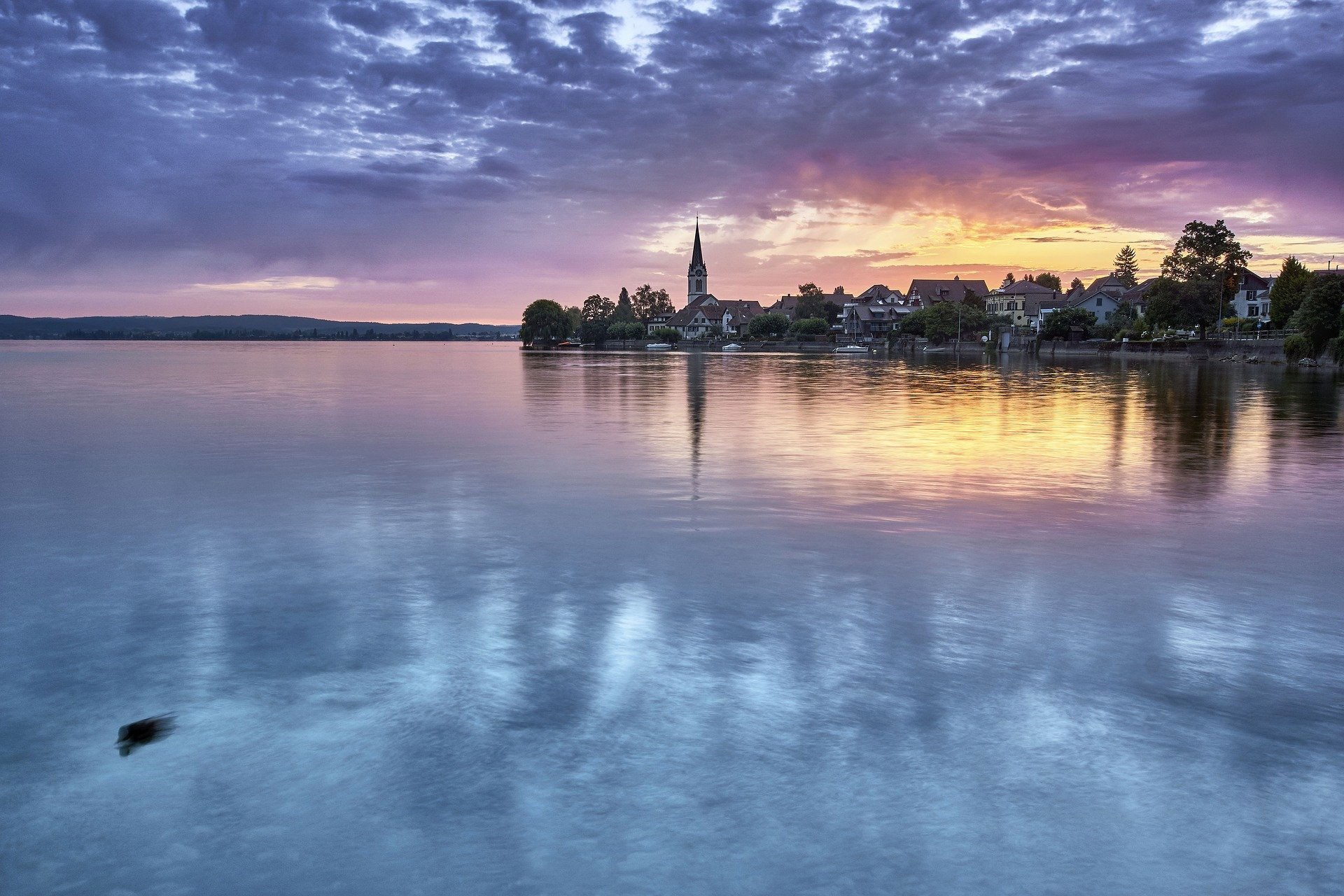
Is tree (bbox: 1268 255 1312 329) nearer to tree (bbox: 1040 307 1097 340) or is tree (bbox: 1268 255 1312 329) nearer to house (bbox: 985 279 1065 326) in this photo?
tree (bbox: 1040 307 1097 340)

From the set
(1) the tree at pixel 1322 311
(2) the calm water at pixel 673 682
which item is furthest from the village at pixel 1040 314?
(2) the calm water at pixel 673 682

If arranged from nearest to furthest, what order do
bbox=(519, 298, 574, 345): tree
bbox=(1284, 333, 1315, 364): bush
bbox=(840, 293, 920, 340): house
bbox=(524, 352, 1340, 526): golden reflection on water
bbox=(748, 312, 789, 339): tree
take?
bbox=(524, 352, 1340, 526): golden reflection on water → bbox=(1284, 333, 1315, 364): bush → bbox=(748, 312, 789, 339): tree → bbox=(840, 293, 920, 340): house → bbox=(519, 298, 574, 345): tree

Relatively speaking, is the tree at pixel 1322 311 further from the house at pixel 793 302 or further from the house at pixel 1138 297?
the house at pixel 793 302

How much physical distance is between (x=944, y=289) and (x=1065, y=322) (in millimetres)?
62929

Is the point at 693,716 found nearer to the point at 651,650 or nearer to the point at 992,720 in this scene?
the point at 651,650

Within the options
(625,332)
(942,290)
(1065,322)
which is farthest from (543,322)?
(1065,322)

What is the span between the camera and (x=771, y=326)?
529 feet

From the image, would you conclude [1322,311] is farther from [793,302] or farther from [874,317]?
[793,302]

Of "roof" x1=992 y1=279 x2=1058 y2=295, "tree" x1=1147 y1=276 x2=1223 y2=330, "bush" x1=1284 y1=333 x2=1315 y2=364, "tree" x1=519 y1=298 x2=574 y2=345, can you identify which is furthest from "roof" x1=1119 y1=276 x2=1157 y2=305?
"tree" x1=519 y1=298 x2=574 y2=345

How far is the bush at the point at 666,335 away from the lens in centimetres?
17062

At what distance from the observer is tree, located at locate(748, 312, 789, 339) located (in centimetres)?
16112

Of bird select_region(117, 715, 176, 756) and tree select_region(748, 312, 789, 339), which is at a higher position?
tree select_region(748, 312, 789, 339)

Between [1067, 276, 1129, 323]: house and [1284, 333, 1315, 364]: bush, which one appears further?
[1067, 276, 1129, 323]: house

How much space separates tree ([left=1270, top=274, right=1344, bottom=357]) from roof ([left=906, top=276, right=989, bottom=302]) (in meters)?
110
